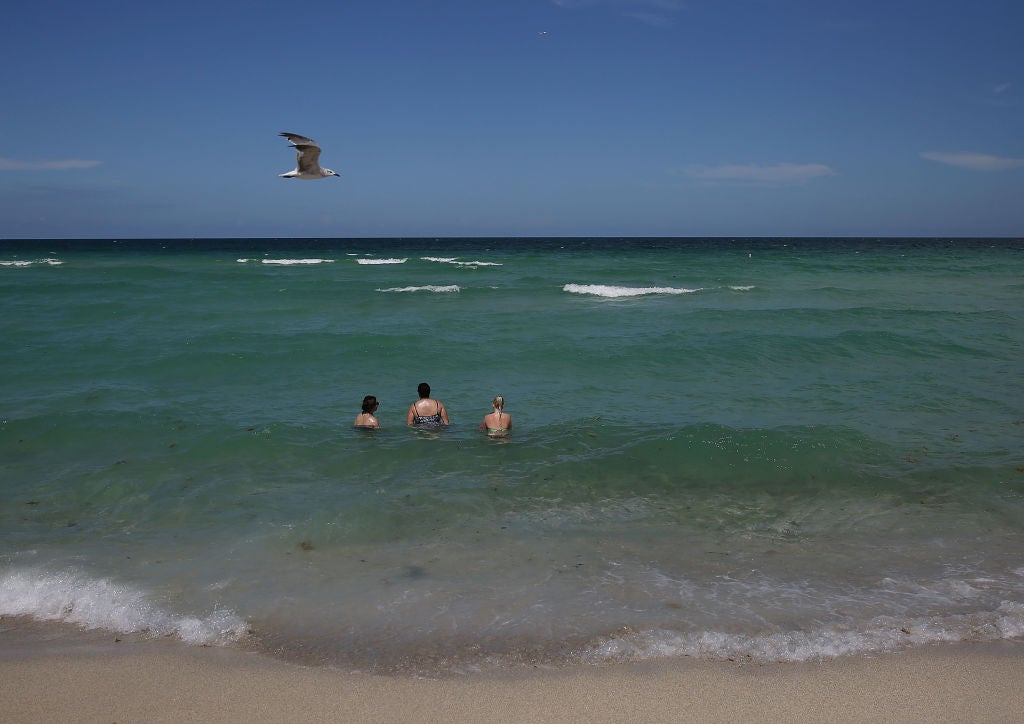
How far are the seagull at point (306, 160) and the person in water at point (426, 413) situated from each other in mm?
4177

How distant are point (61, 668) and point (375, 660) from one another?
1.79 meters

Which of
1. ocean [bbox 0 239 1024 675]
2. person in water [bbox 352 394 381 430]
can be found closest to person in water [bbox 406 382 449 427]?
A: ocean [bbox 0 239 1024 675]

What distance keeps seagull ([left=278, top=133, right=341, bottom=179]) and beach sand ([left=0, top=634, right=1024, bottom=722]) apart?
8032mm

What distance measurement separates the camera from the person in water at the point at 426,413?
9492 mm

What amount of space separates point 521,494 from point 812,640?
10.6 feet

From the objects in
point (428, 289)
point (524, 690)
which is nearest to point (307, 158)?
point (524, 690)

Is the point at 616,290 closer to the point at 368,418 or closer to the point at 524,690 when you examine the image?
the point at 368,418

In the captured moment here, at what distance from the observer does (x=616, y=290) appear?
27266mm

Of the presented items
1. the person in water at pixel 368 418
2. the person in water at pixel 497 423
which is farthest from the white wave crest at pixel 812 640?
the person in water at pixel 368 418

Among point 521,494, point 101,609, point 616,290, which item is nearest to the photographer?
point 101,609

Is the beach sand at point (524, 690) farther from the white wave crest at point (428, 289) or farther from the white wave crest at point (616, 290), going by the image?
the white wave crest at point (428, 289)

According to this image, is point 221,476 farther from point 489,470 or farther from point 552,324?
point 552,324

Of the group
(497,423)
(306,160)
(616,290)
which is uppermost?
(306,160)

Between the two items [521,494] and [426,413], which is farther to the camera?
[426,413]
